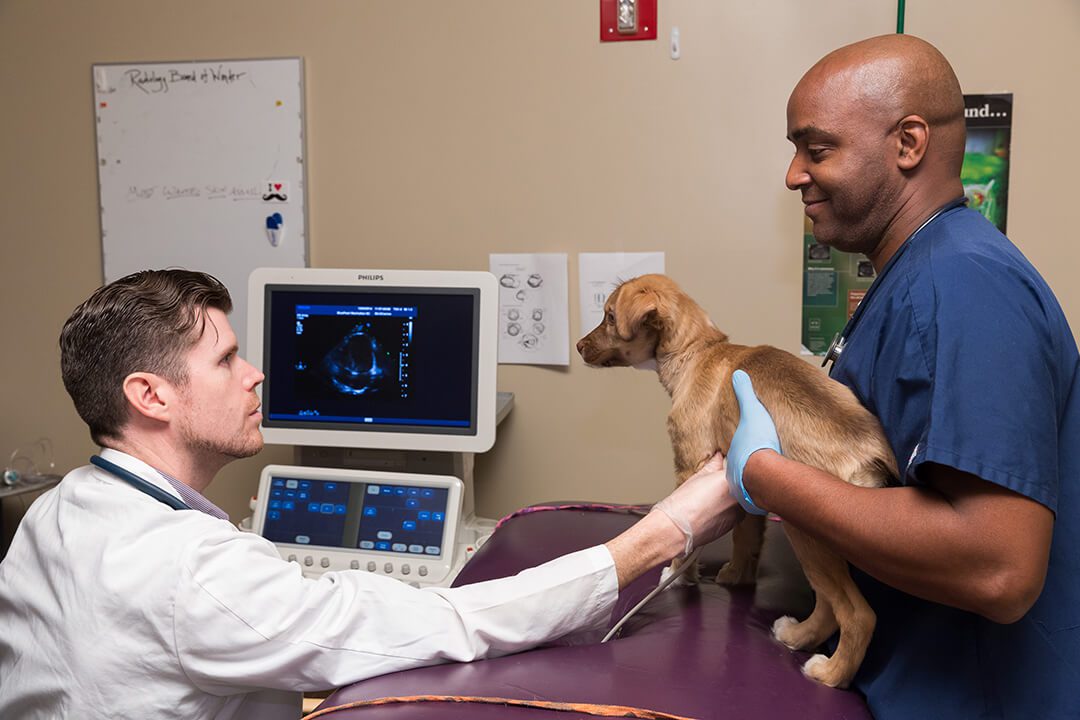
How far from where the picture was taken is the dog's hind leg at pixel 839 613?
1095 millimetres

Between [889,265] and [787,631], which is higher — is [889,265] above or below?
above

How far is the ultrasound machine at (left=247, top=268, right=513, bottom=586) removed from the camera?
1.95 metres

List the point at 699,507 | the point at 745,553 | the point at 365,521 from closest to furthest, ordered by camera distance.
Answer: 1. the point at 699,507
2. the point at 745,553
3. the point at 365,521

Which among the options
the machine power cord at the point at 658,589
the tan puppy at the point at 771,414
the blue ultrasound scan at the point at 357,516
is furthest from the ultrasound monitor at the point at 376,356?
the machine power cord at the point at 658,589

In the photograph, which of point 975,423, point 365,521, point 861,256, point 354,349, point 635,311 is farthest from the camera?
point 861,256

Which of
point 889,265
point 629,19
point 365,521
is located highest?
point 629,19

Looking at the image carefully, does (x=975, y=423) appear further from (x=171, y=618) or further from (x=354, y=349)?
(x=354, y=349)

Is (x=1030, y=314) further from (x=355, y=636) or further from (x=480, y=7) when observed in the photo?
(x=480, y=7)

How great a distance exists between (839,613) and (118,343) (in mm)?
974

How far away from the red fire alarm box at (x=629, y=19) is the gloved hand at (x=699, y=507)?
1349 millimetres

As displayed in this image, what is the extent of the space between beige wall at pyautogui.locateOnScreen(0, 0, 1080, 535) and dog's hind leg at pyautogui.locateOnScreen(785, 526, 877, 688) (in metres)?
1.21

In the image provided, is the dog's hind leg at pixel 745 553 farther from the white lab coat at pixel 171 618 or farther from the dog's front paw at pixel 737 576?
the white lab coat at pixel 171 618

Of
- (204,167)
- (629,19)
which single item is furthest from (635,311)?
(204,167)

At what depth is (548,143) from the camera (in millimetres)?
2316
